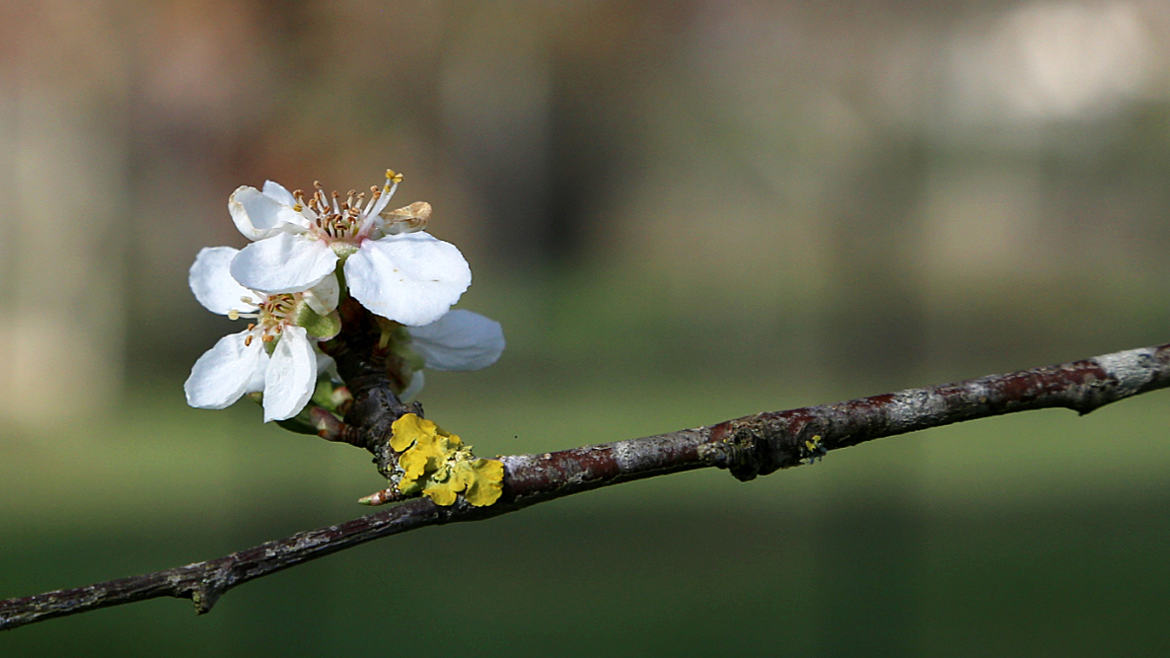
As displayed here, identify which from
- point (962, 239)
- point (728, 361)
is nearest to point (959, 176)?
point (962, 239)

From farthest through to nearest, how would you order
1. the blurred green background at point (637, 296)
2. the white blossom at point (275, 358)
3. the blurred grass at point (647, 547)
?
the blurred green background at point (637, 296), the blurred grass at point (647, 547), the white blossom at point (275, 358)

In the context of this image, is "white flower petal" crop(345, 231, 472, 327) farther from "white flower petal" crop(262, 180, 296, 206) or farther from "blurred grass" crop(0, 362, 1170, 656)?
"blurred grass" crop(0, 362, 1170, 656)

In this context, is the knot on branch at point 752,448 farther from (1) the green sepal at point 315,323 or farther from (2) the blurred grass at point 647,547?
(2) the blurred grass at point 647,547

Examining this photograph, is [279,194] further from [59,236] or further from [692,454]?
[59,236]

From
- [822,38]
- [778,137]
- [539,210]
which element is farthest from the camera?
[539,210]

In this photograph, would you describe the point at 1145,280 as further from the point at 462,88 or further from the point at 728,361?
the point at 462,88

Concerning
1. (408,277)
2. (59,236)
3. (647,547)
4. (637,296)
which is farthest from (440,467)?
(637,296)

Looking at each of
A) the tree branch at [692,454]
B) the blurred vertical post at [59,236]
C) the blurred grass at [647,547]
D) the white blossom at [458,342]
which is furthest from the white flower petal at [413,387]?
the blurred vertical post at [59,236]
